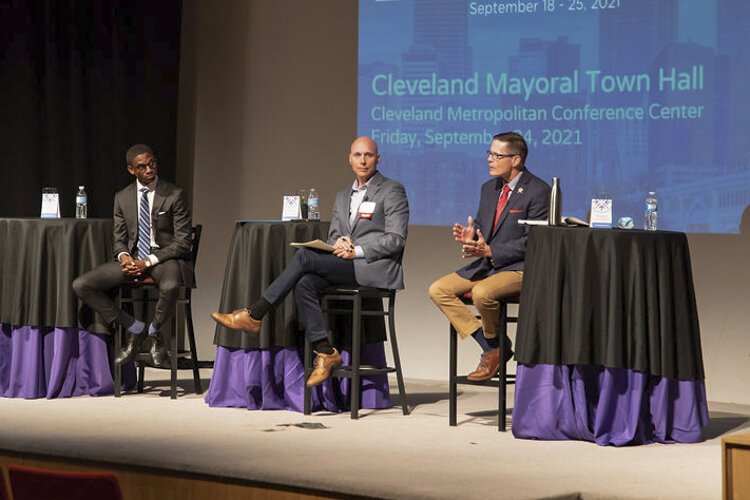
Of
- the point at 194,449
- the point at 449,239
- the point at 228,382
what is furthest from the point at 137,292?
the point at 194,449

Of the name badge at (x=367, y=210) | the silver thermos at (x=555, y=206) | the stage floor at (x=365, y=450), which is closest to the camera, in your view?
the stage floor at (x=365, y=450)

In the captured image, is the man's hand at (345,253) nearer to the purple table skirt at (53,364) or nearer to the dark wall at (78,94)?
the purple table skirt at (53,364)

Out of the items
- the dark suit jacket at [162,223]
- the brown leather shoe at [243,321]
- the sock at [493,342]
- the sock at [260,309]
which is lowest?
the sock at [493,342]

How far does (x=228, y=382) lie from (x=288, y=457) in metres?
1.50

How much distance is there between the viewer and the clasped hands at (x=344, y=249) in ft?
18.7

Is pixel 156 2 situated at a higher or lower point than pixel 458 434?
higher

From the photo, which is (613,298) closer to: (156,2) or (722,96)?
(722,96)

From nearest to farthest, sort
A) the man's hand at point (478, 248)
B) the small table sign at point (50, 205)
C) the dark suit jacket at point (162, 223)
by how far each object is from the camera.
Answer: the man's hand at point (478, 248)
the dark suit jacket at point (162, 223)
the small table sign at point (50, 205)

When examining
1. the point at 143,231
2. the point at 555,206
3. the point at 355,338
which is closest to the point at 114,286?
the point at 143,231

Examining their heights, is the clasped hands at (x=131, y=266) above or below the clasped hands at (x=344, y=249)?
below

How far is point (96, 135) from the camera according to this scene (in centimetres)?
768

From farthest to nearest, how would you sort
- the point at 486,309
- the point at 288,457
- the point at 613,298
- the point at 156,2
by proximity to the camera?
the point at 156,2, the point at 486,309, the point at 613,298, the point at 288,457

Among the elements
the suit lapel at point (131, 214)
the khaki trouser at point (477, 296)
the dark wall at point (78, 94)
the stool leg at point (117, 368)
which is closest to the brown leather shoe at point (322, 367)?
the khaki trouser at point (477, 296)

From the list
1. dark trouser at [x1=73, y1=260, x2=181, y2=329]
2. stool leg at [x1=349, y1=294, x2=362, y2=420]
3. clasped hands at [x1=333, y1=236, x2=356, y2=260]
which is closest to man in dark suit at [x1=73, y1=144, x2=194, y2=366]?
dark trouser at [x1=73, y1=260, x2=181, y2=329]
